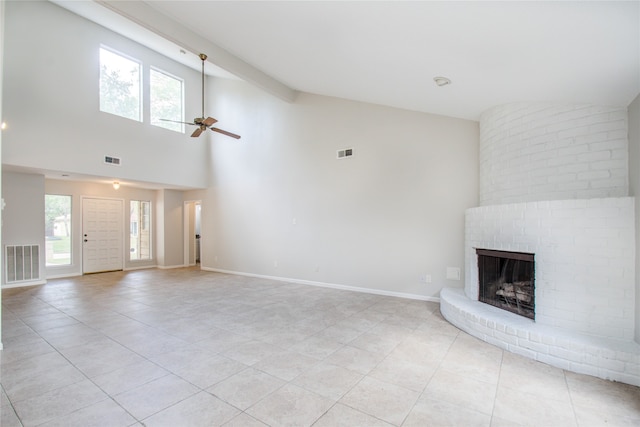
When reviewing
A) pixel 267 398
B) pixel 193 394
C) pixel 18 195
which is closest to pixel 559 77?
pixel 267 398

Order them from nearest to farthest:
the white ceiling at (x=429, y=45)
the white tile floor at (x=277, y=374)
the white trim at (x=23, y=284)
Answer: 1. the white tile floor at (x=277, y=374)
2. the white ceiling at (x=429, y=45)
3. the white trim at (x=23, y=284)

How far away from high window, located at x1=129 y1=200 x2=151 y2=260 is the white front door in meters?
0.32

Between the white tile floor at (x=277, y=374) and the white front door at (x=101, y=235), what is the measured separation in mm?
3605

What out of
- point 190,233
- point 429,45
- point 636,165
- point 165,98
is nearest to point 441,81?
point 429,45

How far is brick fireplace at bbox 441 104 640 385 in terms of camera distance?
8.34ft

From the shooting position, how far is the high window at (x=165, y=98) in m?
7.38

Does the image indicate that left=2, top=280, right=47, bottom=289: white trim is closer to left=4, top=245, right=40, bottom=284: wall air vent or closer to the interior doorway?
left=4, top=245, right=40, bottom=284: wall air vent

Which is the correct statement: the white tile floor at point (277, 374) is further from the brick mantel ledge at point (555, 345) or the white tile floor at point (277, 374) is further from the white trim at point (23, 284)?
the white trim at point (23, 284)

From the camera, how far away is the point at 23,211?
20.3ft

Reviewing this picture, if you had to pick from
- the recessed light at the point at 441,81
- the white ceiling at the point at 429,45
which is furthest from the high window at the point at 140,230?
the recessed light at the point at 441,81

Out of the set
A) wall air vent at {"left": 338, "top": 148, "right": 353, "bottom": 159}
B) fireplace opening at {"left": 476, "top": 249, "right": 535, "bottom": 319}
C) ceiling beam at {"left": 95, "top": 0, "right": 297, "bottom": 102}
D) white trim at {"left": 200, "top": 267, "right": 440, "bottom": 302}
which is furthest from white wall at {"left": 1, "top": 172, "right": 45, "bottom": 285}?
fireplace opening at {"left": 476, "top": 249, "right": 535, "bottom": 319}

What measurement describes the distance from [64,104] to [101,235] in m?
3.48

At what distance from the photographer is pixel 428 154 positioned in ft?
15.7

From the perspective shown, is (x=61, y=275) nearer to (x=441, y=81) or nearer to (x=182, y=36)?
(x=182, y=36)
